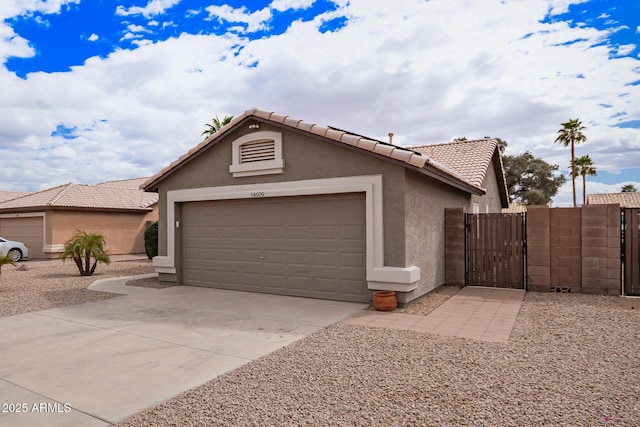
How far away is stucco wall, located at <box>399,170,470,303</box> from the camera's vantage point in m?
8.73

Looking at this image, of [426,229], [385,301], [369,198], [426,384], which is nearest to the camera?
Answer: [426,384]

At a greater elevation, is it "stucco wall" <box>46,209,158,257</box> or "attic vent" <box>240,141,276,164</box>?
"attic vent" <box>240,141,276,164</box>

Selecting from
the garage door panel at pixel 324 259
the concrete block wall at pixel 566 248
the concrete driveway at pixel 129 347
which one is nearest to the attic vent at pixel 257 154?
the garage door panel at pixel 324 259

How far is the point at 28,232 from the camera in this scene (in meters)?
21.7

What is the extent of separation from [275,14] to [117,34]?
4624mm

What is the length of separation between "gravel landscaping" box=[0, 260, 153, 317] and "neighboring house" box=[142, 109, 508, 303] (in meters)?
2.34

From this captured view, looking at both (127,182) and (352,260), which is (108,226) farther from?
(352,260)

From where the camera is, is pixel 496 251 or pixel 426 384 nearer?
pixel 426 384

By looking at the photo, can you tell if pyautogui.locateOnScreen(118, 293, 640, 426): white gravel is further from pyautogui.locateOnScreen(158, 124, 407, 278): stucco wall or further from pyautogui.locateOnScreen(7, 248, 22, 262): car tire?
pyautogui.locateOnScreen(7, 248, 22, 262): car tire

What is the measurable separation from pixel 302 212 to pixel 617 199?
131ft

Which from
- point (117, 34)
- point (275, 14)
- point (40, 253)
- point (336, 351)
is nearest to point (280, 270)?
point (336, 351)


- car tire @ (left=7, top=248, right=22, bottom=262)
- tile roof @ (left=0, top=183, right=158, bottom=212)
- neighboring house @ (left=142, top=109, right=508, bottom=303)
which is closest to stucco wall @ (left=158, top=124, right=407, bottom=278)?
neighboring house @ (left=142, top=109, right=508, bottom=303)

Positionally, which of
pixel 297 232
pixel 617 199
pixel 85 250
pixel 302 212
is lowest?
pixel 85 250

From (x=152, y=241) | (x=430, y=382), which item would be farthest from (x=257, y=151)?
(x=152, y=241)
